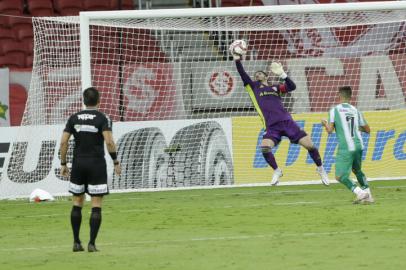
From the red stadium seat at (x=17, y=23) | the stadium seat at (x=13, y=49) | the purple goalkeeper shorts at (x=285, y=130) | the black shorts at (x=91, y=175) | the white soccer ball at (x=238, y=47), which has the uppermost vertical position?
the red stadium seat at (x=17, y=23)

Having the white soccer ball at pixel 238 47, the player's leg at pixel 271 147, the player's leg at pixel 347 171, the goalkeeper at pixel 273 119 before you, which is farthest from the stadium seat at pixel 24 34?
the player's leg at pixel 347 171

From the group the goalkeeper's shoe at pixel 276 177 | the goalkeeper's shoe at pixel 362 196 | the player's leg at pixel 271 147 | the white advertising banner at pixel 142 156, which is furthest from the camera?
the white advertising banner at pixel 142 156

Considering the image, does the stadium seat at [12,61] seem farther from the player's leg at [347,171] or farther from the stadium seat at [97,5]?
the player's leg at [347,171]

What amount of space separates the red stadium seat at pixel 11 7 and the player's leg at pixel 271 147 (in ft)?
29.8

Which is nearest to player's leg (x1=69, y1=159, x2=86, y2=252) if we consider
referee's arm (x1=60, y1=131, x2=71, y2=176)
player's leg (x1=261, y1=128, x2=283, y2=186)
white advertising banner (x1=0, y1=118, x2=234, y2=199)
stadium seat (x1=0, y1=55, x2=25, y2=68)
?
referee's arm (x1=60, y1=131, x2=71, y2=176)

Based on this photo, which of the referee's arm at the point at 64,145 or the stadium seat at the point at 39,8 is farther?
the stadium seat at the point at 39,8

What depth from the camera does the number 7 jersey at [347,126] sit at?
56.0 ft

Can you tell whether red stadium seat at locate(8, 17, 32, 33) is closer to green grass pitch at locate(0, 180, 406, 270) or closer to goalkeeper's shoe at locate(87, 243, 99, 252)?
green grass pitch at locate(0, 180, 406, 270)

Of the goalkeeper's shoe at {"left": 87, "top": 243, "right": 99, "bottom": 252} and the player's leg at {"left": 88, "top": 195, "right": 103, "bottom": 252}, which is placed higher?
the player's leg at {"left": 88, "top": 195, "right": 103, "bottom": 252}

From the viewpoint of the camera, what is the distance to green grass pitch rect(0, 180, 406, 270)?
11156 mm

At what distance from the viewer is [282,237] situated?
13.1m

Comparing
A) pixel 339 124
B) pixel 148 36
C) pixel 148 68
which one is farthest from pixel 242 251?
pixel 148 36

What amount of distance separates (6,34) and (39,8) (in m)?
1.22

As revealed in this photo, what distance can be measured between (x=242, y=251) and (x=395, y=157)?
11.5m
